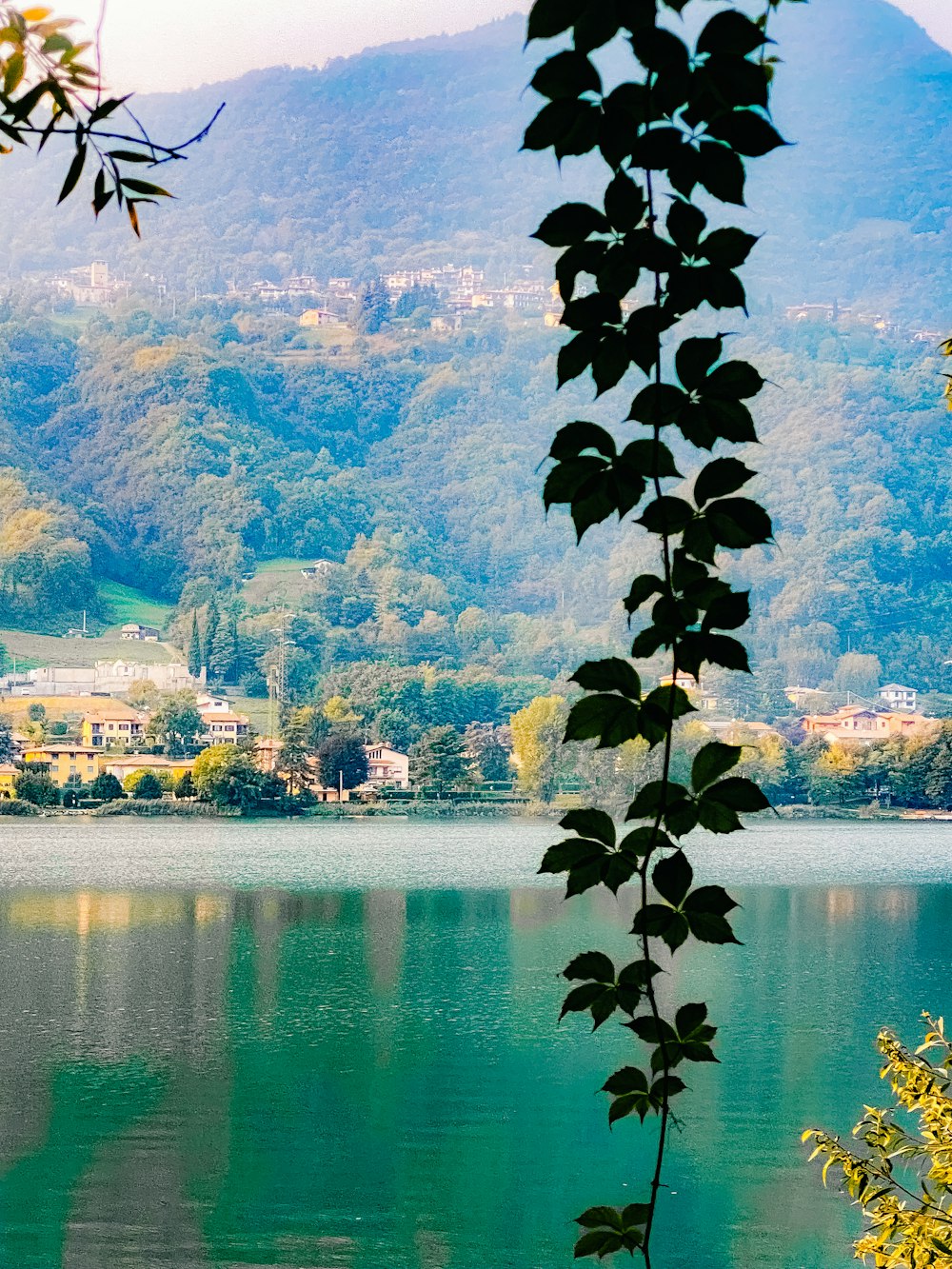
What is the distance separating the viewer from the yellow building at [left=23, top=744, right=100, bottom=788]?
1091 inches

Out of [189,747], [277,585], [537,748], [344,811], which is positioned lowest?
[344,811]

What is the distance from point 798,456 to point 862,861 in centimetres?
1979

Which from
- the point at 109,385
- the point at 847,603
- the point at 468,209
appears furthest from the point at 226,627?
the point at 468,209

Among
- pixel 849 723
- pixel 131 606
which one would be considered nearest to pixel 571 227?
pixel 849 723

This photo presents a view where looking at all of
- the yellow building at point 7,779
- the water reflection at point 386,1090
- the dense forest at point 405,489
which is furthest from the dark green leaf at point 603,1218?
the dense forest at point 405,489

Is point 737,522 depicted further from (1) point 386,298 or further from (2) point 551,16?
(1) point 386,298

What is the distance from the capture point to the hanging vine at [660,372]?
0.90 ft

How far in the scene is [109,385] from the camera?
4122cm

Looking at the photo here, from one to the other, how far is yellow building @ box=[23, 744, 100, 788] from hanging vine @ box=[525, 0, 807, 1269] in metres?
28.4

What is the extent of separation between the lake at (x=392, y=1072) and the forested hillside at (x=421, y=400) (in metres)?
16.2

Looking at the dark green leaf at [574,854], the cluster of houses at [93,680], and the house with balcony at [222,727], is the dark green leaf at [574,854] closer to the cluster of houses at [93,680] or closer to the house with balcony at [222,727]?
the house with balcony at [222,727]

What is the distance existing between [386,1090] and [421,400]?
116 ft

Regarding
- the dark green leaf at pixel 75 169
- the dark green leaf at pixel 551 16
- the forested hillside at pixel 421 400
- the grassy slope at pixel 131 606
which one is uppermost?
the forested hillside at pixel 421 400

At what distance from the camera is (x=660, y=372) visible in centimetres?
29
